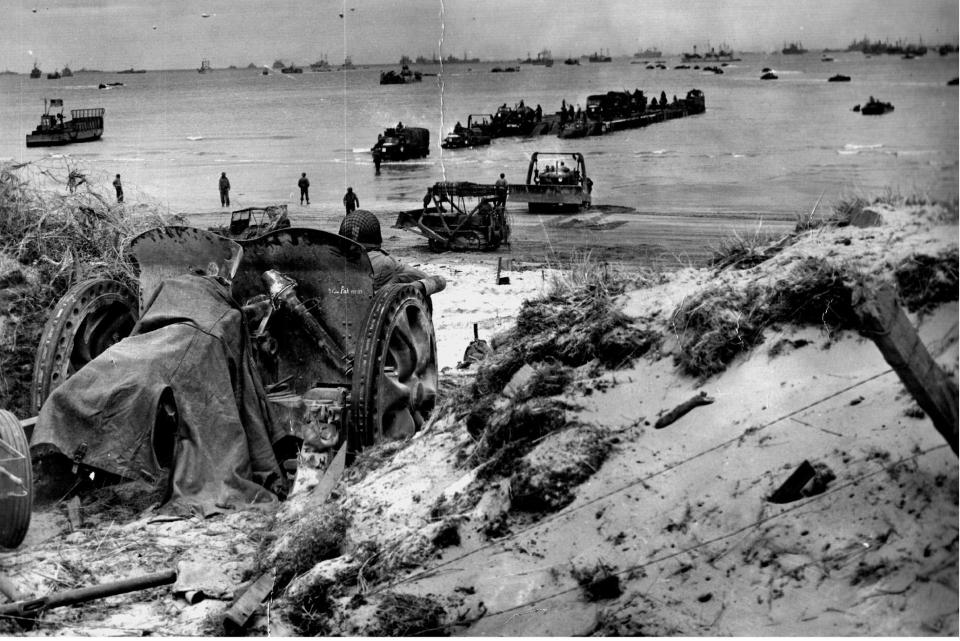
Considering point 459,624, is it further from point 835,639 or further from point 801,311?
point 801,311

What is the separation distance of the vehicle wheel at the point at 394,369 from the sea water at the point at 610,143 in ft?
9.15

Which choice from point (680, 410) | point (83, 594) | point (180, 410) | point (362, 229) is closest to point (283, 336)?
point (180, 410)

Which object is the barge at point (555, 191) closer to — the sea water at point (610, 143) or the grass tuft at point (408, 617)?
the sea water at point (610, 143)

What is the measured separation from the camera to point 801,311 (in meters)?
5.52

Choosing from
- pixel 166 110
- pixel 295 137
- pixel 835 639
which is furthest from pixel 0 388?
pixel 166 110

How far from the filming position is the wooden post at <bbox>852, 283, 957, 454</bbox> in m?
4.04

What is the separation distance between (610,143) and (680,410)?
122ft

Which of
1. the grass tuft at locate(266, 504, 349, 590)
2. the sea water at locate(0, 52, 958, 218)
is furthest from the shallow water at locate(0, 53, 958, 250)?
the grass tuft at locate(266, 504, 349, 590)

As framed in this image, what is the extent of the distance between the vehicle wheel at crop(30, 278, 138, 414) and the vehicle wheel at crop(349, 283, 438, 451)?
6.49 ft

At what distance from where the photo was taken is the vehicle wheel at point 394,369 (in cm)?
713

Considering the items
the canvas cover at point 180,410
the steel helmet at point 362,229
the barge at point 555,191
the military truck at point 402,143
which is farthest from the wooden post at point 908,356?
the military truck at point 402,143

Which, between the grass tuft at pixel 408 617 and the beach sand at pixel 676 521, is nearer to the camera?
the beach sand at pixel 676 521

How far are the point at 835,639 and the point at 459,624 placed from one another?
149 cm

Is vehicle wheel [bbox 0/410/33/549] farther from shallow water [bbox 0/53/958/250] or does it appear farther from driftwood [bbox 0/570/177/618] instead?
shallow water [bbox 0/53/958/250]
